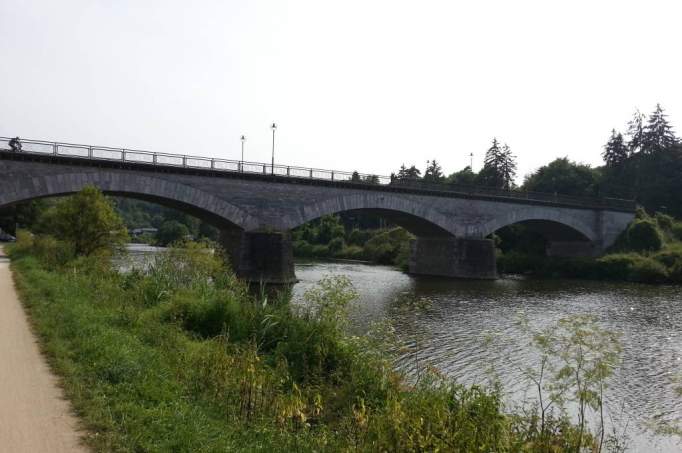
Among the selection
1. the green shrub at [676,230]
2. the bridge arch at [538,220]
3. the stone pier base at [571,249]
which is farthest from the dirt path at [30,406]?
the green shrub at [676,230]

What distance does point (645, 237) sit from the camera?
1919 inches

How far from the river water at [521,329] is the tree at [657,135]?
3843 cm

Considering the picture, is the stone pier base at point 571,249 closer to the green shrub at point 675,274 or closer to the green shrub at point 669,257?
the green shrub at point 669,257

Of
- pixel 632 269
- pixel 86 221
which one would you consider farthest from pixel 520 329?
pixel 632 269

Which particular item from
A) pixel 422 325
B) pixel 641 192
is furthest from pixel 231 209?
pixel 641 192

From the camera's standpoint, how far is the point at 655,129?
69.2 m

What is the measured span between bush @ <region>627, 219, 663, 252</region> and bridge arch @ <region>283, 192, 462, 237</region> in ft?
58.8

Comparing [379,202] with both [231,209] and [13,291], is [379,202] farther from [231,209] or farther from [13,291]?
[13,291]

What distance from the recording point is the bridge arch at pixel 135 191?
25.9m

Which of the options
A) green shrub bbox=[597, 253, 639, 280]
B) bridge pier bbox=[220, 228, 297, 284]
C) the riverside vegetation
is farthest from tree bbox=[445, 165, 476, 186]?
Result: the riverside vegetation

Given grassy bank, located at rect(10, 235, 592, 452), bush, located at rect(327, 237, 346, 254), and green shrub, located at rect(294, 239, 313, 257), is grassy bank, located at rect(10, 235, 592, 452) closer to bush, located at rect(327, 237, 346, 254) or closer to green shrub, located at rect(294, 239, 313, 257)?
bush, located at rect(327, 237, 346, 254)

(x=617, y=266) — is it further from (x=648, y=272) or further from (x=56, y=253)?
(x=56, y=253)

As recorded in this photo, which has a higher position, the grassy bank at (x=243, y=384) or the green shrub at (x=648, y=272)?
the green shrub at (x=648, y=272)

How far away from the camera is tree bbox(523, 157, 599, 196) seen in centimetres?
6762
